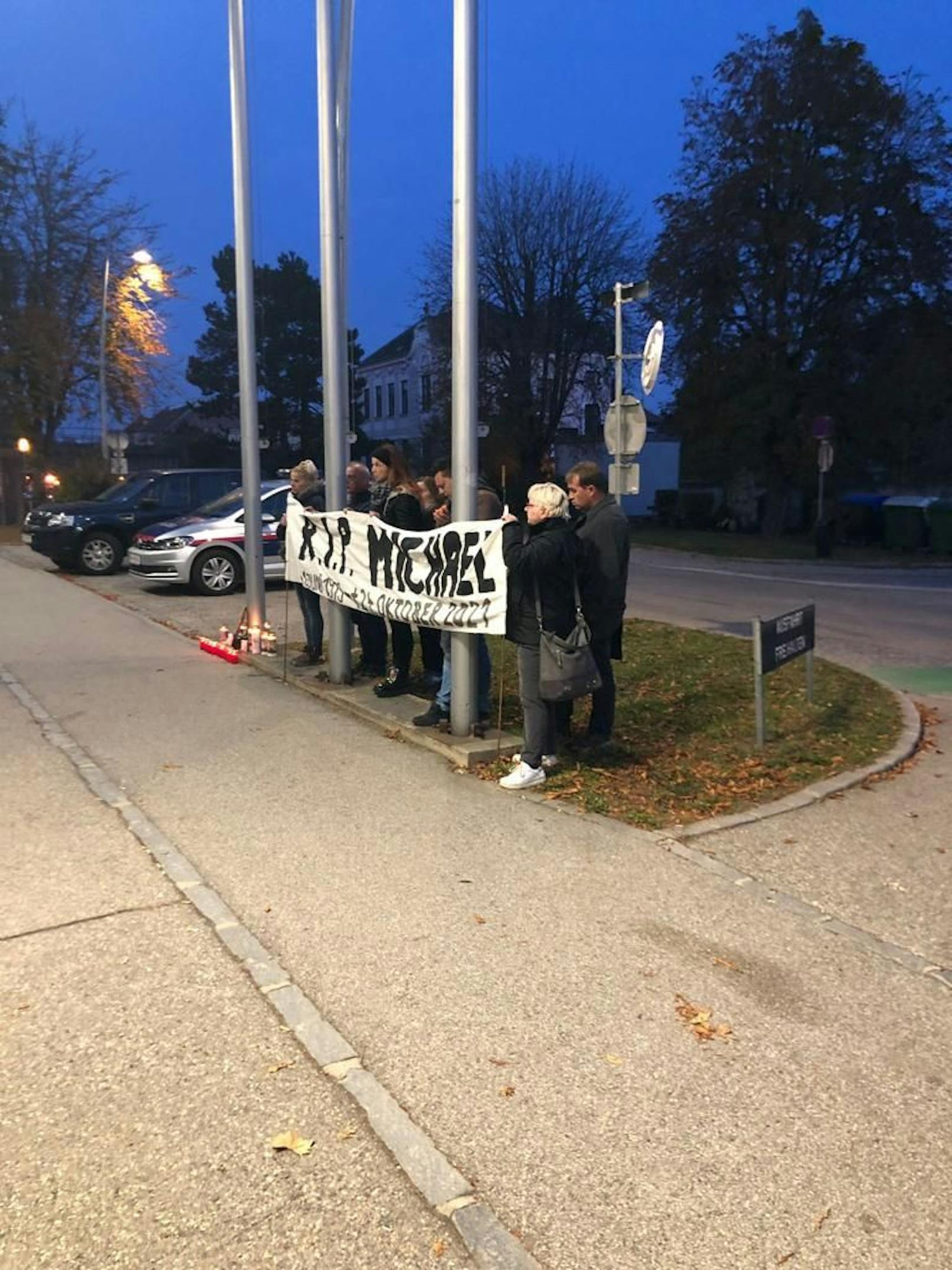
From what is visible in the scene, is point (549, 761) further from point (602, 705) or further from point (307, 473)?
point (307, 473)

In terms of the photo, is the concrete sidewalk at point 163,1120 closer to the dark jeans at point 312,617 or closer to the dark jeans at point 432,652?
the dark jeans at point 432,652

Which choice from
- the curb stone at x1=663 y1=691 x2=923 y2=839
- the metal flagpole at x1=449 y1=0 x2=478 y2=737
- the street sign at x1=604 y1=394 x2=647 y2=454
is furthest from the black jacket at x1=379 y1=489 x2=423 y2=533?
the street sign at x1=604 y1=394 x2=647 y2=454

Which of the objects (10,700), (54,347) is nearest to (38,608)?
(10,700)

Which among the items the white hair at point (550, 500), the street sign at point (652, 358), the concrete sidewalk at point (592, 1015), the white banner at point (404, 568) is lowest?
the concrete sidewalk at point (592, 1015)

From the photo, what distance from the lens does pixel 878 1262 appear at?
2.58 metres

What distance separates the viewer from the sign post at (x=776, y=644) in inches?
277

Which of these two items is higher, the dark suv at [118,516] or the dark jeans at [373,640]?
the dark suv at [118,516]

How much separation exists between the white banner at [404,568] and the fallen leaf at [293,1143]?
12.8ft

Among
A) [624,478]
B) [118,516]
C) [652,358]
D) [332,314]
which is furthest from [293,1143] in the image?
[118,516]

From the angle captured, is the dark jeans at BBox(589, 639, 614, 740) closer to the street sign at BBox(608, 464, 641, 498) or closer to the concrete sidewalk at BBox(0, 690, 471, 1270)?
the concrete sidewalk at BBox(0, 690, 471, 1270)

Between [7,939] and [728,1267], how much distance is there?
307 cm

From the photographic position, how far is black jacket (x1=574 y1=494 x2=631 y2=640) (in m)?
6.56

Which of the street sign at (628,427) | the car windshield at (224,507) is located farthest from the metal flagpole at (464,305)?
the car windshield at (224,507)

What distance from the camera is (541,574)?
19.6ft
